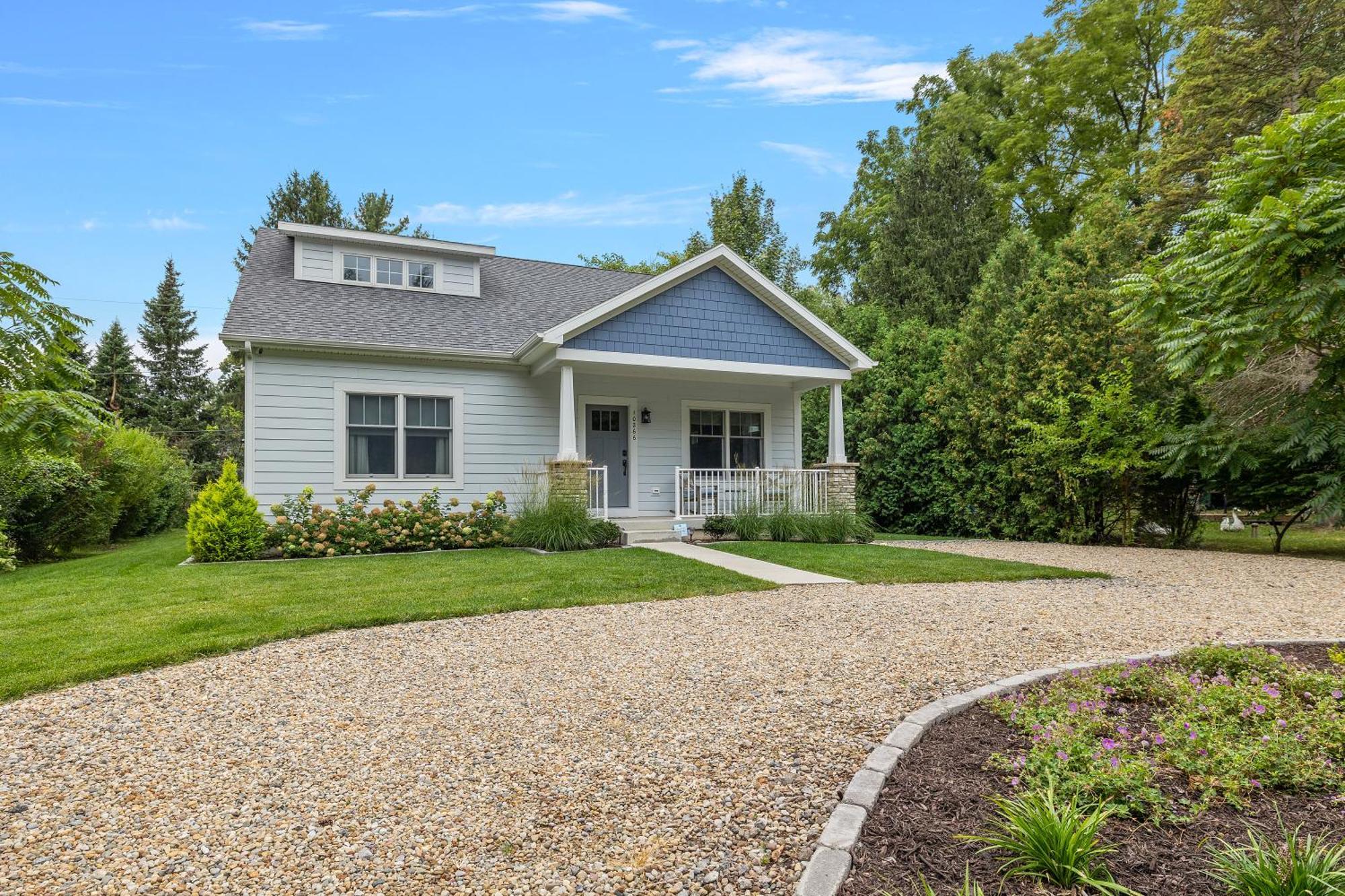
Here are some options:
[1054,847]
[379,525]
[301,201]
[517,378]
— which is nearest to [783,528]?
[517,378]

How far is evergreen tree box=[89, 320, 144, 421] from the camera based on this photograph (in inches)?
1085

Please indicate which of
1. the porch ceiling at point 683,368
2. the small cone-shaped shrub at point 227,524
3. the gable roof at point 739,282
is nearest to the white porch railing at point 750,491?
the porch ceiling at point 683,368

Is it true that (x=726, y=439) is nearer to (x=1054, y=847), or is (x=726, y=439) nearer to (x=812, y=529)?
(x=812, y=529)

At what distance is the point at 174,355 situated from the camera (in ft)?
107

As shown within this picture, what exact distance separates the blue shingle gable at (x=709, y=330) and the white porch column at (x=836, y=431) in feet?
1.67

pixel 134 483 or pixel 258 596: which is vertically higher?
pixel 134 483

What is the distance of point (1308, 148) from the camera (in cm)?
337

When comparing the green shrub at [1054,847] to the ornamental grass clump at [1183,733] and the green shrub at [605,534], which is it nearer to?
the ornamental grass clump at [1183,733]

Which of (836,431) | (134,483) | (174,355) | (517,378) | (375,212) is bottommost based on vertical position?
(134,483)

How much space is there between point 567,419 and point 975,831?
9.04 meters

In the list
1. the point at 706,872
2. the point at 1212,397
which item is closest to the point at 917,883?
the point at 706,872

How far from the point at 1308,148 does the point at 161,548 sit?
15.1 metres

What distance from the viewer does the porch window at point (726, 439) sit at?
13.5 metres

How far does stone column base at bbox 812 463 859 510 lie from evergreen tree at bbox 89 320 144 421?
92.4 ft
